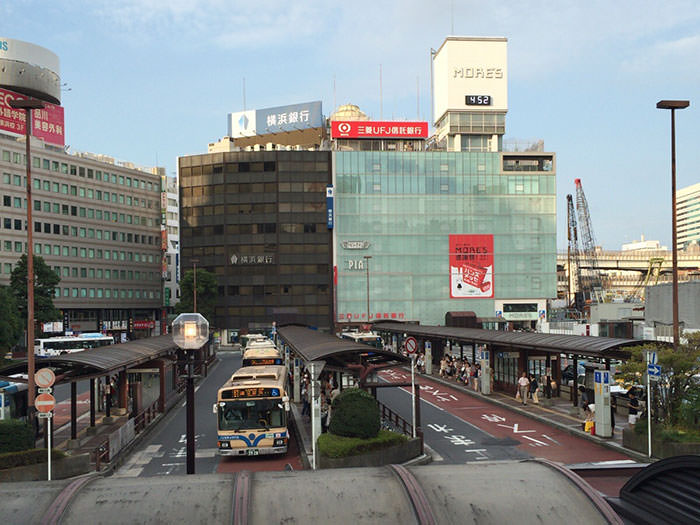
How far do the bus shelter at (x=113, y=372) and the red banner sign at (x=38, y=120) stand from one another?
220 feet

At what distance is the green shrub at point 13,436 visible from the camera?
1905 cm

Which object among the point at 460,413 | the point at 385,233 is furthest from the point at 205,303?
the point at 460,413

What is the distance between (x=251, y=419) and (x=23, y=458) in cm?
701

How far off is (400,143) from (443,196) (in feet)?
43.6

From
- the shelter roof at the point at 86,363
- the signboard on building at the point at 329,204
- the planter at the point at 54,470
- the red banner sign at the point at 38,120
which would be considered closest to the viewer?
the planter at the point at 54,470

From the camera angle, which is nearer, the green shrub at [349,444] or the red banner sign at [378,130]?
the green shrub at [349,444]

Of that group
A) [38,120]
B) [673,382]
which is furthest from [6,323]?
[673,382]

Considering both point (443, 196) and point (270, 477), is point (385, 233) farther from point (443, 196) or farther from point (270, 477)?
point (270, 477)

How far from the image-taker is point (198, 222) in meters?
115

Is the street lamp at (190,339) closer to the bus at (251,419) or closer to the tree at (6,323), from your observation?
the bus at (251,419)

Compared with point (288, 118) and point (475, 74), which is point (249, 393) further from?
point (288, 118)

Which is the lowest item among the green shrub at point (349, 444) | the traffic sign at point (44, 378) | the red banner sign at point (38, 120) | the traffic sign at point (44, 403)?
the green shrub at point (349, 444)

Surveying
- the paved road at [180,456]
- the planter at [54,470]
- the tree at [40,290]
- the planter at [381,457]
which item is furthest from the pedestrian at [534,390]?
the tree at [40,290]

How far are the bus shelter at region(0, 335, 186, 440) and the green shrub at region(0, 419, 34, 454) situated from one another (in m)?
2.25
